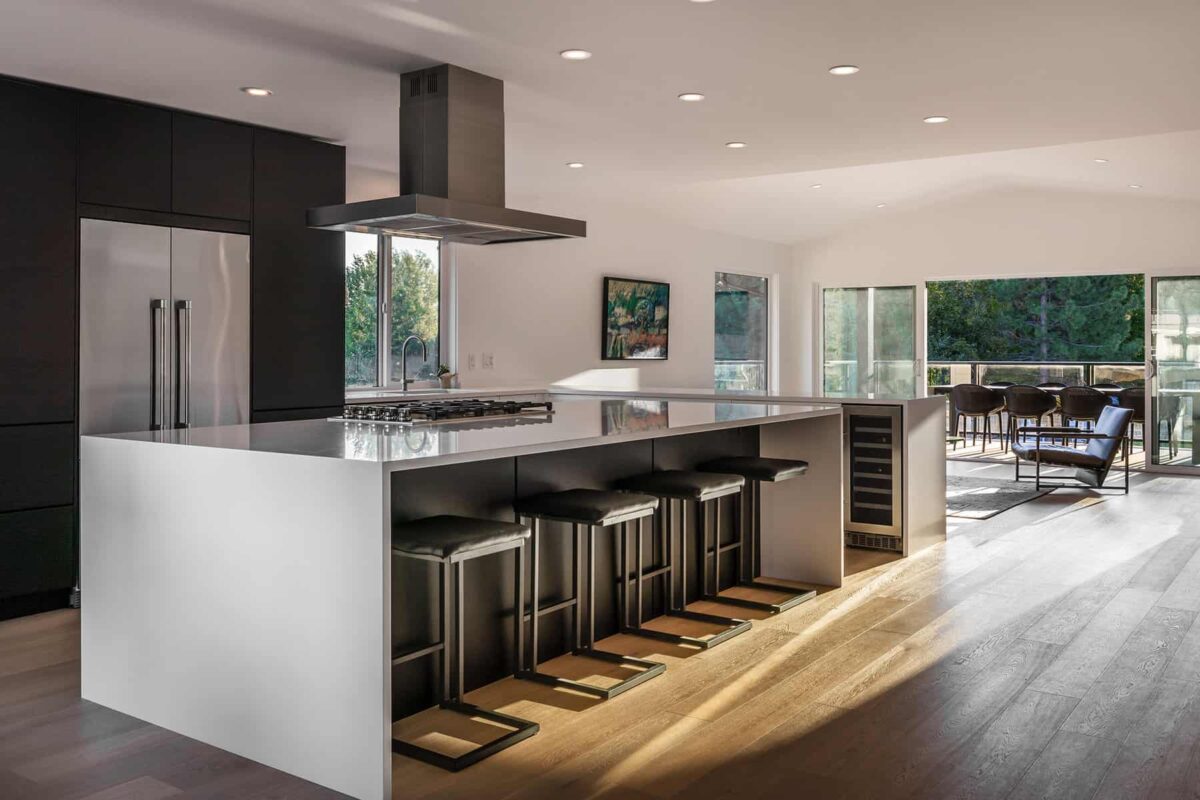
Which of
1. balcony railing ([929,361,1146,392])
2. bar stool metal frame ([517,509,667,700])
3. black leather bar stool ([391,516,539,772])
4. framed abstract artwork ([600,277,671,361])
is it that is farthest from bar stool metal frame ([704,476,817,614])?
balcony railing ([929,361,1146,392])

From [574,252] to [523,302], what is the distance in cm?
75

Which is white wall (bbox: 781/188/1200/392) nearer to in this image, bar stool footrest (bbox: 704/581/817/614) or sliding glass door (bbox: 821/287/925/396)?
sliding glass door (bbox: 821/287/925/396)

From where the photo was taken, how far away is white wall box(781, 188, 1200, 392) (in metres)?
9.41

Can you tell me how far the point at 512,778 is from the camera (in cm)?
260

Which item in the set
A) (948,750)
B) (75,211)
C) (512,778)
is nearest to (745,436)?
(948,750)

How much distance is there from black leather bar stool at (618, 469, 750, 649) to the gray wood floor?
0.10m

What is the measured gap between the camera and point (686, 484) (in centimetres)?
389

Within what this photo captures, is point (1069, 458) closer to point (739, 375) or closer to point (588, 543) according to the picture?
point (739, 375)

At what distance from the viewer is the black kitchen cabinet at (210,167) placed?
4754 mm

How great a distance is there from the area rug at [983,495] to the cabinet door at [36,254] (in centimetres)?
548

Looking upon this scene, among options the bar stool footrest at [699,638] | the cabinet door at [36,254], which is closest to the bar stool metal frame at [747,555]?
the bar stool footrest at [699,638]

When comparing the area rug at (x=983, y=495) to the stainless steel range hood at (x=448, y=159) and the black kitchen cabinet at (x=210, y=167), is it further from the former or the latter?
the black kitchen cabinet at (x=210, y=167)

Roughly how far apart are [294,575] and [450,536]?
43 cm

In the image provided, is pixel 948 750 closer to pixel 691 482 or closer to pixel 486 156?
pixel 691 482
